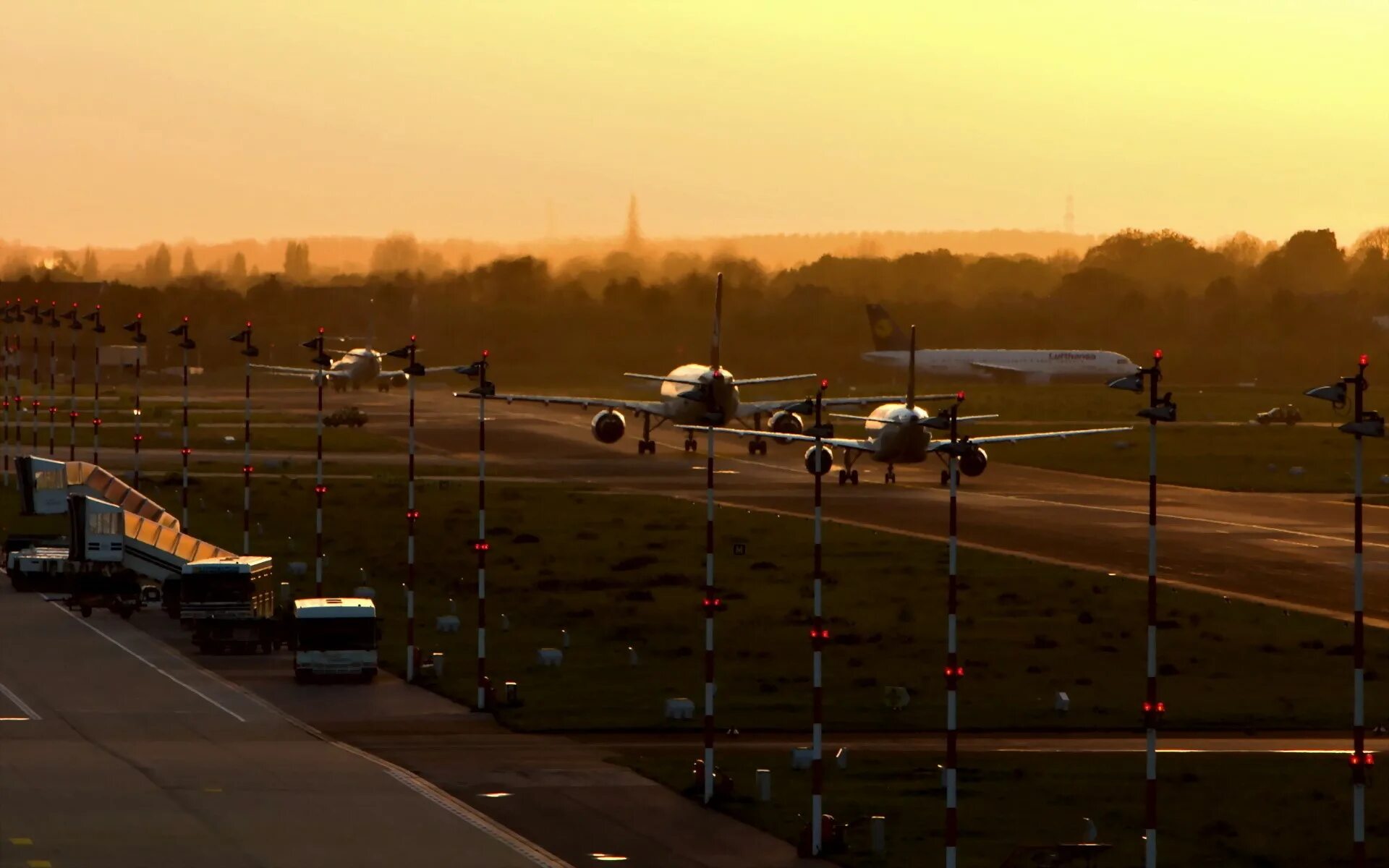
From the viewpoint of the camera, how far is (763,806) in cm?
4062

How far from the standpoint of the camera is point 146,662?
62031mm

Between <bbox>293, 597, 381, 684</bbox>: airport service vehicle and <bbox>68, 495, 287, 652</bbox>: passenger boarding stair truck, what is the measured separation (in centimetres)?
672

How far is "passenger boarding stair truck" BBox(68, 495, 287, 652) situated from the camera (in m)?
64.6

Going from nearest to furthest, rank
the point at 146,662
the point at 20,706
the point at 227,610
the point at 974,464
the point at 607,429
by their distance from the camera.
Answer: the point at 20,706, the point at 146,662, the point at 227,610, the point at 974,464, the point at 607,429

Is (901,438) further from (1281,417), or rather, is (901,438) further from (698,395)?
(1281,417)

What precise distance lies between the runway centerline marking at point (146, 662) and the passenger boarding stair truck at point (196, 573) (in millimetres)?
2127

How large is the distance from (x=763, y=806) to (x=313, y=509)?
246 feet

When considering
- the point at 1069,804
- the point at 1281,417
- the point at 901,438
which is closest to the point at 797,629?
the point at 1069,804

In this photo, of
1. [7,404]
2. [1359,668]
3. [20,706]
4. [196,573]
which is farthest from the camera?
[7,404]

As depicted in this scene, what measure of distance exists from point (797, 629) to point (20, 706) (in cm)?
2675

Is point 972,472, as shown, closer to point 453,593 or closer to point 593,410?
point 453,593

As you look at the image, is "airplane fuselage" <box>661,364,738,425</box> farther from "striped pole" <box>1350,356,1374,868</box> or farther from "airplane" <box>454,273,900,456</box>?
"striped pole" <box>1350,356,1374,868</box>

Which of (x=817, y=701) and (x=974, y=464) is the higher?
(x=817, y=701)

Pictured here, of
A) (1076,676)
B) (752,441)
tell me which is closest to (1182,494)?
(752,441)
